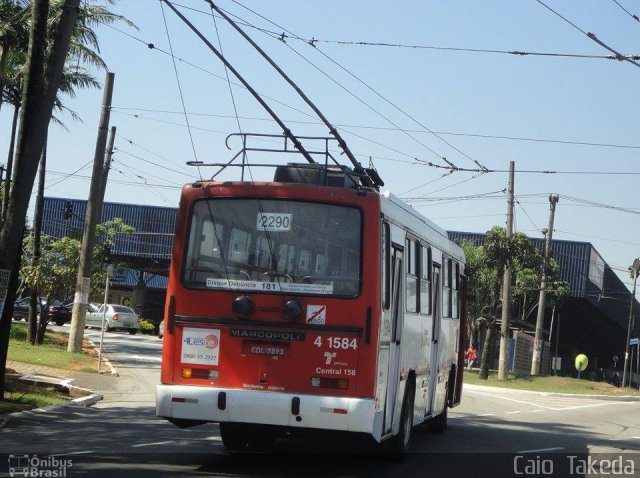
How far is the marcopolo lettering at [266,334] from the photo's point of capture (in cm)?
1125

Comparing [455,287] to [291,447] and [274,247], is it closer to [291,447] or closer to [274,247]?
[291,447]

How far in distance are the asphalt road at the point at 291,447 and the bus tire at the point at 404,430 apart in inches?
6.4

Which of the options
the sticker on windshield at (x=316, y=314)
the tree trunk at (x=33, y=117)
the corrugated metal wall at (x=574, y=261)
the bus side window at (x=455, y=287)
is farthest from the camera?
the corrugated metal wall at (x=574, y=261)

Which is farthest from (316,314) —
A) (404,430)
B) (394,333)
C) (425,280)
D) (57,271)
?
(57,271)

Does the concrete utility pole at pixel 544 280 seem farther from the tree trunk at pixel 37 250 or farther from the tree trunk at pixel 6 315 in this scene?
the tree trunk at pixel 6 315

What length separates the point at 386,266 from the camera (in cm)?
1188

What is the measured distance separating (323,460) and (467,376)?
104 ft

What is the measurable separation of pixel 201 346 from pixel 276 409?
1082 millimetres

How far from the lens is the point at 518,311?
213ft

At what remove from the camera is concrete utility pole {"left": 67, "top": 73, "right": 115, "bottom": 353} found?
3019cm

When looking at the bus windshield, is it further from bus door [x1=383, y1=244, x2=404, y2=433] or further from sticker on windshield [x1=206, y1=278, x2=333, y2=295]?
bus door [x1=383, y1=244, x2=404, y2=433]

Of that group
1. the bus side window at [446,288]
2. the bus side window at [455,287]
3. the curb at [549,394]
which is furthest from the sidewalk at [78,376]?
the curb at [549,394]

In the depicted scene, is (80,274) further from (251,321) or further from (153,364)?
(251,321)

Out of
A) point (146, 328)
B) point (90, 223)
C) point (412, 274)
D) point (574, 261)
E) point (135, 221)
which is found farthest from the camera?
point (135, 221)
